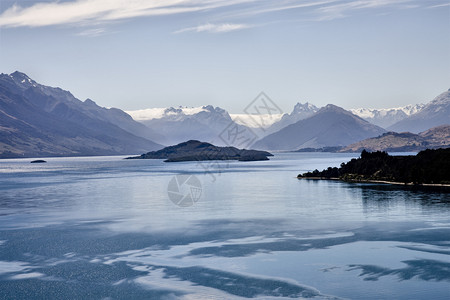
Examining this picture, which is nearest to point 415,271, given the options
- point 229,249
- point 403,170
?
point 229,249

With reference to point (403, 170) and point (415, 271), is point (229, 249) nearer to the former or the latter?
point (415, 271)

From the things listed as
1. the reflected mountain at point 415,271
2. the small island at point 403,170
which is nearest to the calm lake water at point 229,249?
the reflected mountain at point 415,271

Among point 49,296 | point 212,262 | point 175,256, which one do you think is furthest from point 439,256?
point 49,296

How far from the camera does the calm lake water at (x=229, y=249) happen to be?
51312 millimetres

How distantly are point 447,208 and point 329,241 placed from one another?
40.9 metres

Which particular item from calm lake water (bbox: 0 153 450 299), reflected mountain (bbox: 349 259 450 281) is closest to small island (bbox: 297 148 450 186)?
calm lake water (bbox: 0 153 450 299)

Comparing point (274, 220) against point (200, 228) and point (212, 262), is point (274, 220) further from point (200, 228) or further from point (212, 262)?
point (212, 262)

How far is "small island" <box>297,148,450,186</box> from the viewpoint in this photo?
6161 inches

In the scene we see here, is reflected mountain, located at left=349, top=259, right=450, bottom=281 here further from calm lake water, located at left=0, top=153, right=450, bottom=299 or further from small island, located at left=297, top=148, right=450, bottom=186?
small island, located at left=297, top=148, right=450, bottom=186

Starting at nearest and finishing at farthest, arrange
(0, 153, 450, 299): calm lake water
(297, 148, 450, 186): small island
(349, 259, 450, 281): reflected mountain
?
(0, 153, 450, 299): calm lake water
(349, 259, 450, 281): reflected mountain
(297, 148, 450, 186): small island

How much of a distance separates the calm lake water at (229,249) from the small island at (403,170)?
32734 mm

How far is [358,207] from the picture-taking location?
108 meters

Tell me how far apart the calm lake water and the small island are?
32734mm

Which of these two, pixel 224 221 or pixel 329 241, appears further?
pixel 224 221
